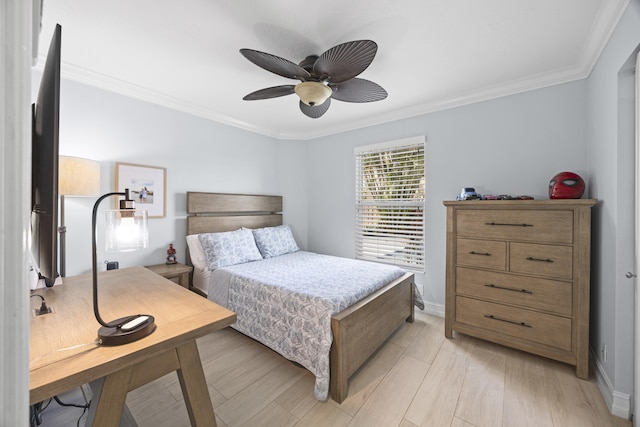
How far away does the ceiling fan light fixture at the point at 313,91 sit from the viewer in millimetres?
1926

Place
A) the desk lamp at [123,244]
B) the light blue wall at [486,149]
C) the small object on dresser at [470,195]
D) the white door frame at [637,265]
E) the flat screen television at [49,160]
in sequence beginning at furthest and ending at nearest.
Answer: the small object on dresser at [470,195]
the light blue wall at [486,149]
the white door frame at [637,265]
the desk lamp at [123,244]
the flat screen television at [49,160]

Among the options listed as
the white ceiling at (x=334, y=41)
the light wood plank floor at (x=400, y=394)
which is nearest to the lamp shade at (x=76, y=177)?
the white ceiling at (x=334, y=41)

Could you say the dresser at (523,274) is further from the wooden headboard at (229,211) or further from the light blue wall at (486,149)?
the wooden headboard at (229,211)

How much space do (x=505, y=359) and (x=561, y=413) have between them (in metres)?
0.56

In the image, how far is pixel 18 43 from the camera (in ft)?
1.20

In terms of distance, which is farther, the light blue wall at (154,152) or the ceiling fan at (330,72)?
the light blue wall at (154,152)

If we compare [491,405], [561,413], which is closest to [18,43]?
[491,405]

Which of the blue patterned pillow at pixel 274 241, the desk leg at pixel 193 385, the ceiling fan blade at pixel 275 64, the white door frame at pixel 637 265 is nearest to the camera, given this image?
the desk leg at pixel 193 385

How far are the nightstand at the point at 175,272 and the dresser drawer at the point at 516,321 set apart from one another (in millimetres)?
2723

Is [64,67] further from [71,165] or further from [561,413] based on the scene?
[561,413]

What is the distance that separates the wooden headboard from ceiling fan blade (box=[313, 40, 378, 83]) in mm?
2128

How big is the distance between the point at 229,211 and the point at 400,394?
2.74 metres

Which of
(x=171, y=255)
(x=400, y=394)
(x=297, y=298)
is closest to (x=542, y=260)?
(x=400, y=394)

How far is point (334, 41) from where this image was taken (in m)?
1.94
